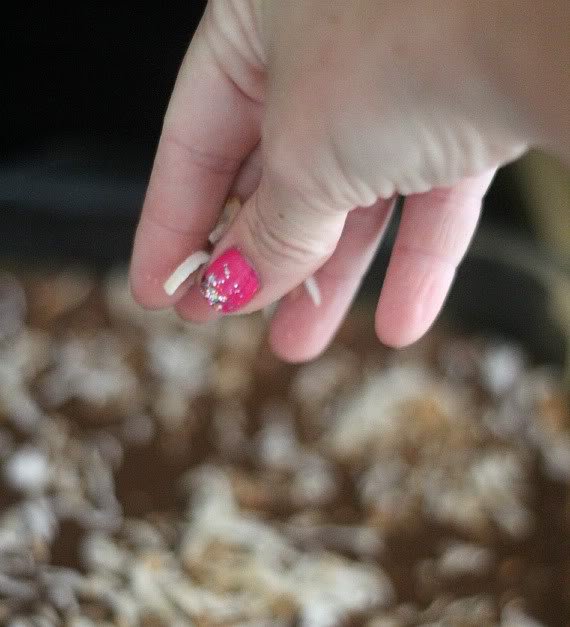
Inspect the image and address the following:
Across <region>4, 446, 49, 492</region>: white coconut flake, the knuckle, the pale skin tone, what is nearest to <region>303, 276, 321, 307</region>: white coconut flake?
the pale skin tone

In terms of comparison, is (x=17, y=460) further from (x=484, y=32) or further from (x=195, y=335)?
(x=484, y=32)

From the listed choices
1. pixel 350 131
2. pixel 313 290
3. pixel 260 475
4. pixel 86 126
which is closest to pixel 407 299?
pixel 313 290

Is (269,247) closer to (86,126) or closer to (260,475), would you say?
(260,475)

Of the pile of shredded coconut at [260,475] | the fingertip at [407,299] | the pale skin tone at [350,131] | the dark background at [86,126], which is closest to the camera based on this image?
the pale skin tone at [350,131]

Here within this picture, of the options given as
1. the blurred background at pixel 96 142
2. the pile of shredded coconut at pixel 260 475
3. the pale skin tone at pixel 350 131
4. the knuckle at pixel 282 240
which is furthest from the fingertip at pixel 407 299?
the blurred background at pixel 96 142

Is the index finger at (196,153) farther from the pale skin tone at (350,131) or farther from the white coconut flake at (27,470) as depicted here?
the white coconut flake at (27,470)

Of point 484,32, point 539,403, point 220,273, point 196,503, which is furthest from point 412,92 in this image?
point 539,403
